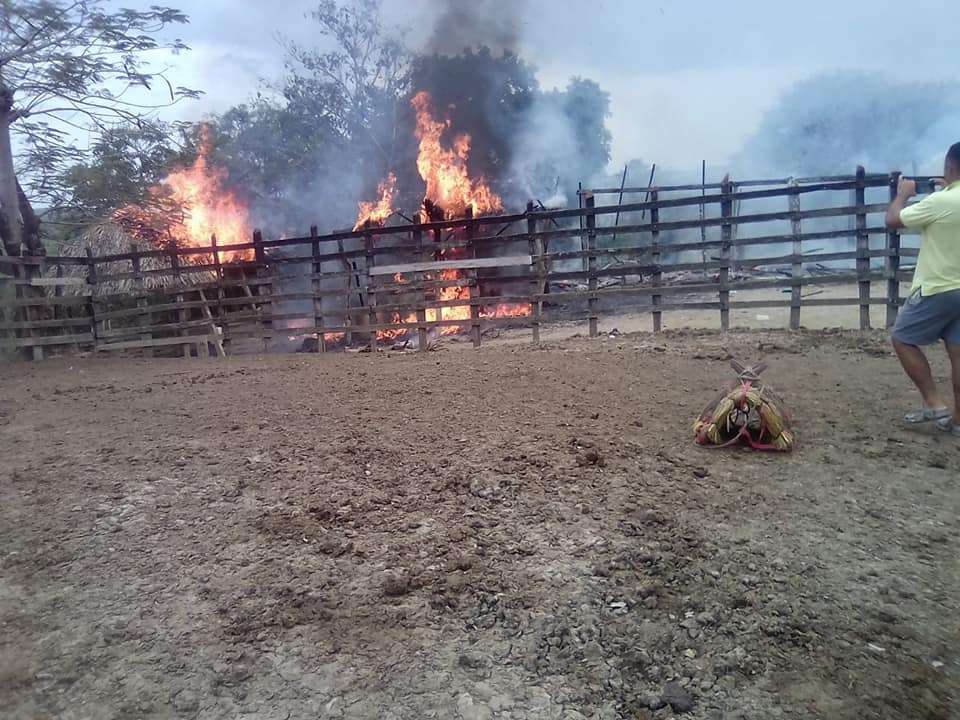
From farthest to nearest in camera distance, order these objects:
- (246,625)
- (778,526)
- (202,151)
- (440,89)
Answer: (440,89)
(202,151)
(778,526)
(246,625)

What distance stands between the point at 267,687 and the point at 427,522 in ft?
3.68

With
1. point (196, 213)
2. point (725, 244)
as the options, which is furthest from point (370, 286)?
point (196, 213)

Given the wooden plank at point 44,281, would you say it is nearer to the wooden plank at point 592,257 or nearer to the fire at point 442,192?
the fire at point 442,192

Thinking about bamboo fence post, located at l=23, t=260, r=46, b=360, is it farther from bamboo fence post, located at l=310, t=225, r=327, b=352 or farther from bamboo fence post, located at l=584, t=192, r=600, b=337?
bamboo fence post, located at l=584, t=192, r=600, b=337

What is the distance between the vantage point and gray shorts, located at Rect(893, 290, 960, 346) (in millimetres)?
3703

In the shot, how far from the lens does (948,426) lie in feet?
12.4

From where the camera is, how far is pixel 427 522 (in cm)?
289

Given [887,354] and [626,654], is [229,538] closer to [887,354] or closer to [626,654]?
[626,654]

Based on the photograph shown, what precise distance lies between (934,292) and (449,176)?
14990mm

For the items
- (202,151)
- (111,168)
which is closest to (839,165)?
(202,151)

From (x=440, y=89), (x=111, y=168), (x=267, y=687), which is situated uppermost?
(x=440, y=89)

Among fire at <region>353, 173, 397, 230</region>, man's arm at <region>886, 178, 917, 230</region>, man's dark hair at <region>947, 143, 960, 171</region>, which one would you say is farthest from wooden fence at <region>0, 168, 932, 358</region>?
man's dark hair at <region>947, 143, 960, 171</region>

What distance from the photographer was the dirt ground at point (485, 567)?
1808 millimetres

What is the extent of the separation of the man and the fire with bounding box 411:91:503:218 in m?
12.6
